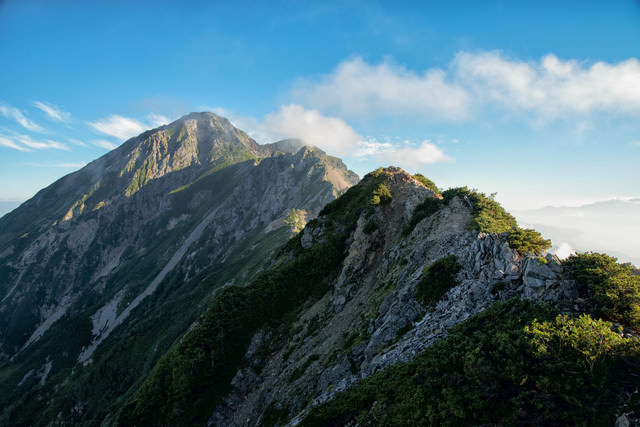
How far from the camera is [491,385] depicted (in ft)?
43.6

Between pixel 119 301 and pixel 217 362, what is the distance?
20925cm

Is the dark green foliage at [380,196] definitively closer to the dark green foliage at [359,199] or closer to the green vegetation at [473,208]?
the dark green foliage at [359,199]

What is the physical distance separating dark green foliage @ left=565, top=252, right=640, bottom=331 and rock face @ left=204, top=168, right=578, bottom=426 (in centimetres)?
113

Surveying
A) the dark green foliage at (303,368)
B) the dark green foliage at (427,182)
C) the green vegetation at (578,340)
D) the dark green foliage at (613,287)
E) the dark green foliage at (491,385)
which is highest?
the dark green foliage at (427,182)

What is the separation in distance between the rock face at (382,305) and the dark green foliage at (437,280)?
0.52 m

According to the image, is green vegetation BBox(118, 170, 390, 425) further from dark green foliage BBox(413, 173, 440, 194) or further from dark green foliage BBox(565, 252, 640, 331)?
dark green foliage BBox(565, 252, 640, 331)

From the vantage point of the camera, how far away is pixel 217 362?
38250 mm

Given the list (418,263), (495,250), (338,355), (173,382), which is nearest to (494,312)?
(495,250)

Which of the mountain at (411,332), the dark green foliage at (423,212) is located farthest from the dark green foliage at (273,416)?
the dark green foliage at (423,212)

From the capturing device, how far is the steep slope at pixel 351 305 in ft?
67.7

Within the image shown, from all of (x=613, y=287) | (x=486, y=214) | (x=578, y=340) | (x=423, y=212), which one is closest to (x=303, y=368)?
(x=578, y=340)

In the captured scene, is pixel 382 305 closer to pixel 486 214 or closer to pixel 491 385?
pixel 491 385

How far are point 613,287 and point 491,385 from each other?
957 centimetres

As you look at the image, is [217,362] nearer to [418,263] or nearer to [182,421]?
[182,421]
